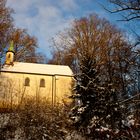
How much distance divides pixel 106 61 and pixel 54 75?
8443mm

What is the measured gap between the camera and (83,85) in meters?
18.7

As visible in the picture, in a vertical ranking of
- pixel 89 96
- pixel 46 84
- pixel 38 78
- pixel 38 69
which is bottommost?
pixel 89 96

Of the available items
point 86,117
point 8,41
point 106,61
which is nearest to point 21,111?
point 86,117

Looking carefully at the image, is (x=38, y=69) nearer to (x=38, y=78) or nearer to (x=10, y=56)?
(x=38, y=78)

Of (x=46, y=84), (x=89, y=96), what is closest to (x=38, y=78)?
(x=46, y=84)

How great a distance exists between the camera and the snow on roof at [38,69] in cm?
3606

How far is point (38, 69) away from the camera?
122ft

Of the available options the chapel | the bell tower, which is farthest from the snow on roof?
the bell tower

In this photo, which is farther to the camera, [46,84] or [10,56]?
[10,56]

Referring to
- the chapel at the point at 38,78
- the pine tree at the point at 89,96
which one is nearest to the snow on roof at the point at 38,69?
the chapel at the point at 38,78

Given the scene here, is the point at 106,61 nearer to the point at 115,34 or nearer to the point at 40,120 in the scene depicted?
the point at 115,34

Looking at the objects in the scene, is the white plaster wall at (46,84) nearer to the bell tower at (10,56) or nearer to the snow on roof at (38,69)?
the snow on roof at (38,69)

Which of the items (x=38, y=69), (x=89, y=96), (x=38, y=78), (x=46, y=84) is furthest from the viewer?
(x=38, y=69)

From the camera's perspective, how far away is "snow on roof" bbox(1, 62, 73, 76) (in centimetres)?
3606
